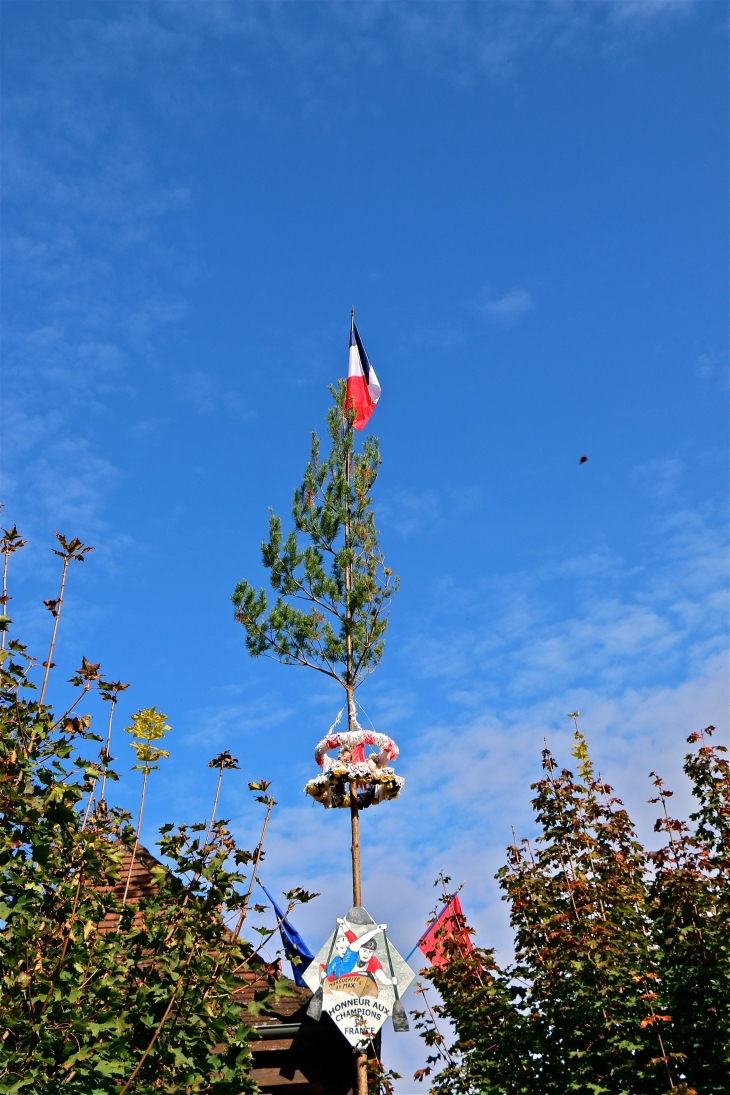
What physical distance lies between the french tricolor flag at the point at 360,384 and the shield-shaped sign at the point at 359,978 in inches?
339

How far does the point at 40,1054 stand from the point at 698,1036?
519 centimetres

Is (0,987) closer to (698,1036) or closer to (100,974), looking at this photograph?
(100,974)

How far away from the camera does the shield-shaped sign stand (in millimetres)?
9156

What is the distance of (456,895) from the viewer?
33.7 feet

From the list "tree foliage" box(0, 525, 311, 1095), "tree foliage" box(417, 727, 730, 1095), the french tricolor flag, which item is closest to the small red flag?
"tree foliage" box(417, 727, 730, 1095)

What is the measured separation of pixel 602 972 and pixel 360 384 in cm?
1104

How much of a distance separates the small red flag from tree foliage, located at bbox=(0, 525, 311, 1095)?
4027mm

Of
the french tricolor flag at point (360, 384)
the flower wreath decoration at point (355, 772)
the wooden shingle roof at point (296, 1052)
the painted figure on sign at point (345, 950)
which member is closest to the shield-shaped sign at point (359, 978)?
the painted figure on sign at point (345, 950)

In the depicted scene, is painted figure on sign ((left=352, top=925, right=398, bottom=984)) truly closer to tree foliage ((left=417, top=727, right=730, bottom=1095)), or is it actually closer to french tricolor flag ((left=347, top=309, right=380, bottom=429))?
tree foliage ((left=417, top=727, right=730, bottom=1095))

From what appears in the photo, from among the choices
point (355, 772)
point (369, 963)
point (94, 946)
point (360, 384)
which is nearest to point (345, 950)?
point (369, 963)

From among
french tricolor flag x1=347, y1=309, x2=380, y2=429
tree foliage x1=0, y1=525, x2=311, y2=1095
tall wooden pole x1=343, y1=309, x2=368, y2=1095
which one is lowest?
tree foliage x1=0, y1=525, x2=311, y2=1095

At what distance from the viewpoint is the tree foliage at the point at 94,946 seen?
4984mm

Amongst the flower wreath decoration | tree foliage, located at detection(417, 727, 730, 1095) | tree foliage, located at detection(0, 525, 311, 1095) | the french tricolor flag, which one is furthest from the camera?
the french tricolor flag

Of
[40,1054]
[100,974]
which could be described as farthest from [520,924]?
[40,1054]
